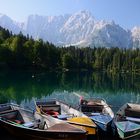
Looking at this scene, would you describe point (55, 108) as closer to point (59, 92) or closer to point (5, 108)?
point (5, 108)

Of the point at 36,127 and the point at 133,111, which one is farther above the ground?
the point at 36,127

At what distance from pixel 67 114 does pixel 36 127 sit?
5.87 meters

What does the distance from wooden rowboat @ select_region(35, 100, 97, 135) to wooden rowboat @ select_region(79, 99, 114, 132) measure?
1135 mm

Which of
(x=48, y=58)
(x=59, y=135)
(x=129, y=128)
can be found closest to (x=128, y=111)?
(x=129, y=128)

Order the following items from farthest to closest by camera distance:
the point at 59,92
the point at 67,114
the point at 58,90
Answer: the point at 58,90, the point at 59,92, the point at 67,114

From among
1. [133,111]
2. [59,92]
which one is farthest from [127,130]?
[59,92]

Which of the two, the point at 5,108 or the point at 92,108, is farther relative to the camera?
the point at 92,108

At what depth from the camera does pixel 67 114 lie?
31188 millimetres

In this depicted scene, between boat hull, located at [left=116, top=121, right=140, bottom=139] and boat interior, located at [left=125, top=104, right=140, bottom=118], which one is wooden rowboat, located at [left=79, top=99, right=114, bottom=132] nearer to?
boat hull, located at [left=116, top=121, right=140, bottom=139]

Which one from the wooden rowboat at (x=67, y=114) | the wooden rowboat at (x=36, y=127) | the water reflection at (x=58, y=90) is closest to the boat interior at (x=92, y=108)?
the wooden rowboat at (x=67, y=114)

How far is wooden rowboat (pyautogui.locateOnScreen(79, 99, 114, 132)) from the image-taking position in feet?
87.7

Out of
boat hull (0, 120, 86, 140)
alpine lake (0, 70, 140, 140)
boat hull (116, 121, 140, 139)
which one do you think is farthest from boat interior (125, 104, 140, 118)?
boat hull (0, 120, 86, 140)

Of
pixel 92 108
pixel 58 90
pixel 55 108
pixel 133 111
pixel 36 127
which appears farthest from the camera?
pixel 58 90

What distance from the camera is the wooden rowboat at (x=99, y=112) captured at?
2674 cm
